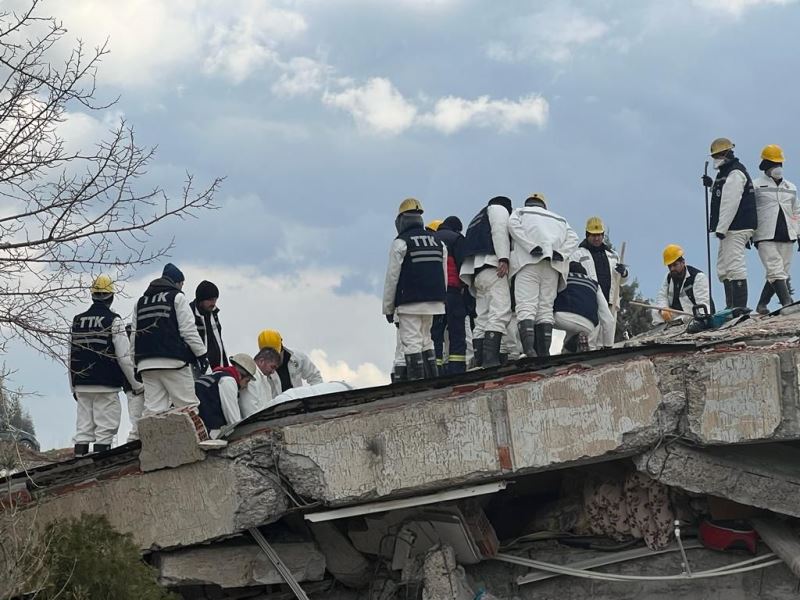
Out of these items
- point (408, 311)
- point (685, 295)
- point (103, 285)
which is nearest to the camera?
point (103, 285)

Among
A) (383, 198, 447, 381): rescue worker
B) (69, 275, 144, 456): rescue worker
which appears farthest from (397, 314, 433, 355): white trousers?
(69, 275, 144, 456): rescue worker

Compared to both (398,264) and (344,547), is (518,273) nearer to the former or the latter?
(398,264)

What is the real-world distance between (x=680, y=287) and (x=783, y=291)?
1.57m

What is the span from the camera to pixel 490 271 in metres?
10.7

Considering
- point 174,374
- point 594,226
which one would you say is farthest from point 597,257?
point 174,374

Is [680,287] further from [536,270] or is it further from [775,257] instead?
[536,270]

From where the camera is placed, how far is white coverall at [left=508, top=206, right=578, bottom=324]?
10406mm

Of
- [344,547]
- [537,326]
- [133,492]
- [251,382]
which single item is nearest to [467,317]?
[537,326]

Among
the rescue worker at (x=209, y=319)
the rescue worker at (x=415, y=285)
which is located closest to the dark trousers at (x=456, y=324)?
the rescue worker at (x=415, y=285)

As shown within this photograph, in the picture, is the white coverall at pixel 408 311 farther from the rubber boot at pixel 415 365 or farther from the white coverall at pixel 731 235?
the white coverall at pixel 731 235

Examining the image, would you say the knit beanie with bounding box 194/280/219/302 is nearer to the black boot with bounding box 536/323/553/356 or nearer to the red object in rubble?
the black boot with bounding box 536/323/553/356

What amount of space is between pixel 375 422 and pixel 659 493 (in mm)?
2095

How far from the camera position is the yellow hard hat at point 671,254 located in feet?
44.1

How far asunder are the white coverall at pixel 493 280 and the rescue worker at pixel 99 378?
3.33 metres
